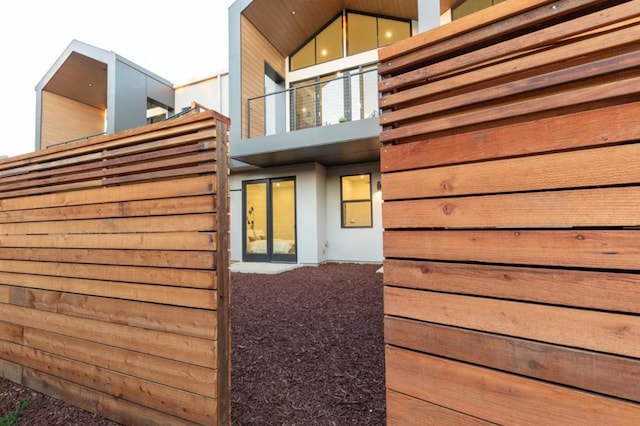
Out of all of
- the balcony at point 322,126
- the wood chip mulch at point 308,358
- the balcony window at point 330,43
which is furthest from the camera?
the balcony window at point 330,43

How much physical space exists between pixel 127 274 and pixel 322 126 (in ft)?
18.0

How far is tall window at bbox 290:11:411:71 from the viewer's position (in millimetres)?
8984

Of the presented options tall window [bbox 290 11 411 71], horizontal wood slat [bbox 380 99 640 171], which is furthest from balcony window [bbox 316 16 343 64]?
horizontal wood slat [bbox 380 99 640 171]

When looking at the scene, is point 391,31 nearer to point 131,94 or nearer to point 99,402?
point 131,94

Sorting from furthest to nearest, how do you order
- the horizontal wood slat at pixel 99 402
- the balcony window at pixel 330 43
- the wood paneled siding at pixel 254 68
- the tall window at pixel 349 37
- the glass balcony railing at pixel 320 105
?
the balcony window at pixel 330 43, the tall window at pixel 349 37, the wood paneled siding at pixel 254 68, the glass balcony railing at pixel 320 105, the horizontal wood slat at pixel 99 402

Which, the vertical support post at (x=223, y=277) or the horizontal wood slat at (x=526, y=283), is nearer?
the horizontal wood slat at (x=526, y=283)

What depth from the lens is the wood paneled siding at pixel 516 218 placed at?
1.00 m

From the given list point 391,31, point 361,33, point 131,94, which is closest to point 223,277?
point 391,31

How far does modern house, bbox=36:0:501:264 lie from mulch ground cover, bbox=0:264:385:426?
3.86m

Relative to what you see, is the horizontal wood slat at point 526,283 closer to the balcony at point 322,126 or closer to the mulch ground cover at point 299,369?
the mulch ground cover at point 299,369

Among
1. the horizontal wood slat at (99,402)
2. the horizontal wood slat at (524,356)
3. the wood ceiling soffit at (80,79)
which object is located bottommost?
the horizontal wood slat at (99,402)

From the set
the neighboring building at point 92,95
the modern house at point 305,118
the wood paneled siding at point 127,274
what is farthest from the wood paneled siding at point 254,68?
the wood paneled siding at point 127,274

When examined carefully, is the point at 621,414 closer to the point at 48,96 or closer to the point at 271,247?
the point at 271,247

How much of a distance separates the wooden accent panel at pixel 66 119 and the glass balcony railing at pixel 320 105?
8.15 metres
